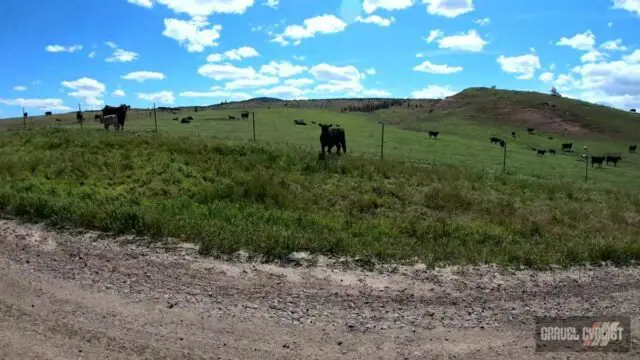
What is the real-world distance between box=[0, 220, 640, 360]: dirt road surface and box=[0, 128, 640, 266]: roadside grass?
854 mm

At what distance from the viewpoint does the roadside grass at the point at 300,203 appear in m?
9.96

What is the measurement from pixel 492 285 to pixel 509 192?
42.8 ft

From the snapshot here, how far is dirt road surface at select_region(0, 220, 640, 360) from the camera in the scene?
18.9 ft

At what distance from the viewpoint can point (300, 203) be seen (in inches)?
588

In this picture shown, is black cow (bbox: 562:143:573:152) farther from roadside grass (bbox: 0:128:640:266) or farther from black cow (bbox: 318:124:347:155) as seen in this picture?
black cow (bbox: 318:124:347:155)

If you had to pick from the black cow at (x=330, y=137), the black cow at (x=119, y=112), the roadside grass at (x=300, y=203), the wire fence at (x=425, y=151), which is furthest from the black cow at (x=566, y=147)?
the black cow at (x=119, y=112)

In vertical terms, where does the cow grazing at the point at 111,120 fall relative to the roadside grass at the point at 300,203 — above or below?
above

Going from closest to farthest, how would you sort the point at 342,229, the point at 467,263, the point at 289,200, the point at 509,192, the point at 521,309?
the point at 521,309
the point at 467,263
the point at 342,229
the point at 289,200
the point at 509,192

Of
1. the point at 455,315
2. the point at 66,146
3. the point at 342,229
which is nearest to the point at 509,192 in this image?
the point at 342,229

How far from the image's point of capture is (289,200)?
48.9ft

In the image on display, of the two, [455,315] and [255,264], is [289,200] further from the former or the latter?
[455,315]

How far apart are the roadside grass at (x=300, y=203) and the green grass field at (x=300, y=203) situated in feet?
0.13

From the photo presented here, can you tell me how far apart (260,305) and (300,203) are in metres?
8.14

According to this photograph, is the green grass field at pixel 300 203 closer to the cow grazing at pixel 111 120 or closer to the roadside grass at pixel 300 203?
the roadside grass at pixel 300 203
